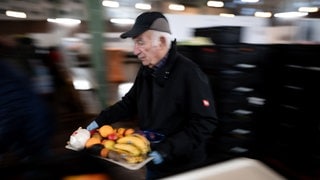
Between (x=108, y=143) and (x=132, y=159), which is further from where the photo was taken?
(x=108, y=143)

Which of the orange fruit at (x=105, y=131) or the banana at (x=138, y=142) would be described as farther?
the orange fruit at (x=105, y=131)

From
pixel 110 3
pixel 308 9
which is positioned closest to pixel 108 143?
pixel 110 3

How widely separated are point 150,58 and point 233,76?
1962mm

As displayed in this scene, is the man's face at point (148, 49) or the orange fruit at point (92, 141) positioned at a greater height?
the man's face at point (148, 49)

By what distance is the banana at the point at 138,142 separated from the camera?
1.38 meters

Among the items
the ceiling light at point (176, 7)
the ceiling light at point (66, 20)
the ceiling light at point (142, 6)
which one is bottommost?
the ceiling light at point (66, 20)

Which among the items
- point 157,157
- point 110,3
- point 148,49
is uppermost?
point 110,3

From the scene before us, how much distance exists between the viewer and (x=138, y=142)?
1.40m

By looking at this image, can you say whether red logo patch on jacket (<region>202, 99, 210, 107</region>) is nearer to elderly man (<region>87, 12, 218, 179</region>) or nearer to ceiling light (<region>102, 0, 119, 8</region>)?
elderly man (<region>87, 12, 218, 179</region>)

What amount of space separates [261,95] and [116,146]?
2.56 metres

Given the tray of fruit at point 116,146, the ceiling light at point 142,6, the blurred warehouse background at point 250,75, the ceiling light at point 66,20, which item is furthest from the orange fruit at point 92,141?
the ceiling light at point 142,6

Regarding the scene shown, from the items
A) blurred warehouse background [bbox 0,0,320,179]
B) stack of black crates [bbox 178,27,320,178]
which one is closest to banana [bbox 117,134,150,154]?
blurred warehouse background [bbox 0,0,320,179]

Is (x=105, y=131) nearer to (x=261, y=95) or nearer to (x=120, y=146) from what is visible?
(x=120, y=146)

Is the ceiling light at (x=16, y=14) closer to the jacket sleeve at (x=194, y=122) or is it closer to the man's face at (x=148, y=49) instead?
the man's face at (x=148, y=49)
